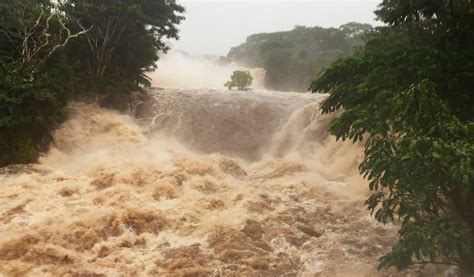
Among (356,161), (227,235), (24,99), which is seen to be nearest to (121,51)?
(24,99)

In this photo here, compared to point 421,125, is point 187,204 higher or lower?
lower

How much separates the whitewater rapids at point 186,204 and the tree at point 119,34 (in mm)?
3262

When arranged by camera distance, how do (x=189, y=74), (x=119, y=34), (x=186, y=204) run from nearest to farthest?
1. (x=186, y=204)
2. (x=119, y=34)
3. (x=189, y=74)

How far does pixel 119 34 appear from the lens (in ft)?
66.1

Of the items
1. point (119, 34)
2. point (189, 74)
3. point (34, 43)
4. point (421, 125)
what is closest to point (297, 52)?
point (189, 74)

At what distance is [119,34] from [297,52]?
137 feet

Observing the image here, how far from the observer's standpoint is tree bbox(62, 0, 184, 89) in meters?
19.1

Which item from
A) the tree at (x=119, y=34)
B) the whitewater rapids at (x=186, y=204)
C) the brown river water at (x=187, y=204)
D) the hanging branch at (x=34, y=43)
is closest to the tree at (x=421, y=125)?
the brown river water at (x=187, y=204)

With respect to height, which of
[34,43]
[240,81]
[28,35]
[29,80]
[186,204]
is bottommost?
[186,204]

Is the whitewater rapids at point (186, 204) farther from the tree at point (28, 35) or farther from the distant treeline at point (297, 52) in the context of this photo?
the distant treeline at point (297, 52)

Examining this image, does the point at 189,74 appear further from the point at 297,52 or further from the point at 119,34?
the point at 119,34

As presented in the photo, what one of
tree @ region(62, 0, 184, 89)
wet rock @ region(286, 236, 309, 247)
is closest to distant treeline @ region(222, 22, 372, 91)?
tree @ region(62, 0, 184, 89)

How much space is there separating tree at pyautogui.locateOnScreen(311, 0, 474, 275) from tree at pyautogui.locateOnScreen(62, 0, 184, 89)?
14647 millimetres

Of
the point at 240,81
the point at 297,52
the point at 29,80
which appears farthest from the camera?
the point at 297,52
